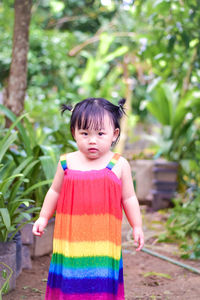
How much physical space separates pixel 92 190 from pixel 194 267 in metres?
1.47

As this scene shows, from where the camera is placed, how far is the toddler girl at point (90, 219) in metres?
1.62

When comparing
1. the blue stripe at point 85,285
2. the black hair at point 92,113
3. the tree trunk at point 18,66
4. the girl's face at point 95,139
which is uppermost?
the tree trunk at point 18,66

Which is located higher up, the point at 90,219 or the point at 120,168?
the point at 120,168

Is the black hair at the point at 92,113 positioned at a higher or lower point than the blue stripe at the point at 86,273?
higher

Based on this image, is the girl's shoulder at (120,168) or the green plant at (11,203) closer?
the girl's shoulder at (120,168)

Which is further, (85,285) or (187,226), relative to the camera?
(187,226)

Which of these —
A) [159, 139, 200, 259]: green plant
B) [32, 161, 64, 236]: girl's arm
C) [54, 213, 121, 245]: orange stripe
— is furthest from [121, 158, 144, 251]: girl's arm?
[159, 139, 200, 259]: green plant

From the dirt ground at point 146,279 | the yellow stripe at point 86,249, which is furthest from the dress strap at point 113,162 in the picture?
the dirt ground at point 146,279

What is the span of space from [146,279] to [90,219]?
3.60ft

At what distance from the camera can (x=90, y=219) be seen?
5.32 feet

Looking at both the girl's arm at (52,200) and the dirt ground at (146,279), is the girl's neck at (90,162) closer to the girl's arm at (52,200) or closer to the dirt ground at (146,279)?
the girl's arm at (52,200)

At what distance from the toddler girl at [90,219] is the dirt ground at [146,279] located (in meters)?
0.58

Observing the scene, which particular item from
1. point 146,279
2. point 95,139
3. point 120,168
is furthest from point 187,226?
point 95,139

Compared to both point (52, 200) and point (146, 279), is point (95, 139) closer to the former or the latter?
point (52, 200)
